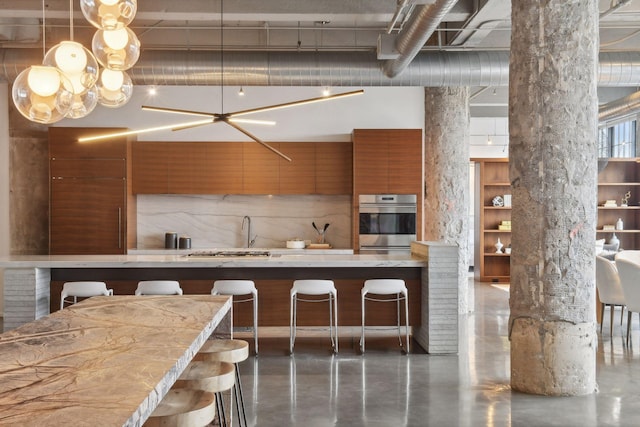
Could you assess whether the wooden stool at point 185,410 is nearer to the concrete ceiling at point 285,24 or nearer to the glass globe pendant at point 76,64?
the glass globe pendant at point 76,64

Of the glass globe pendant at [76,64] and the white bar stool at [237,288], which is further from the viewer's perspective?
the white bar stool at [237,288]

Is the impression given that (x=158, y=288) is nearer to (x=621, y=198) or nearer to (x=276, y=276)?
(x=276, y=276)

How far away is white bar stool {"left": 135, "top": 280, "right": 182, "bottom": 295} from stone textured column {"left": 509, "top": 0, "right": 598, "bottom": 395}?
345 centimetres

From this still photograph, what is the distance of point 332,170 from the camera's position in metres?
9.18

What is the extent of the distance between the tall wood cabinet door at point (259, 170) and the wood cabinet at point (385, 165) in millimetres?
1226

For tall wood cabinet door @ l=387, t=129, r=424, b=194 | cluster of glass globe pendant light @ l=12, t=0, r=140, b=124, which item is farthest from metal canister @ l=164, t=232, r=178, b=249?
cluster of glass globe pendant light @ l=12, t=0, r=140, b=124

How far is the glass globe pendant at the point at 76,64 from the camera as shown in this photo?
3568 mm

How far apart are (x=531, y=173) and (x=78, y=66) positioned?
10.9 ft

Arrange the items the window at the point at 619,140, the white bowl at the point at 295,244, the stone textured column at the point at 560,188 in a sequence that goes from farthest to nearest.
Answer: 1. the window at the point at 619,140
2. the white bowl at the point at 295,244
3. the stone textured column at the point at 560,188

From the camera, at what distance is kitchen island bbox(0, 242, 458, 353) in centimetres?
629

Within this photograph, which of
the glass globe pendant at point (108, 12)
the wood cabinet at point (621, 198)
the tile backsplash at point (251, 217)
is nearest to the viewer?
the glass globe pendant at point (108, 12)

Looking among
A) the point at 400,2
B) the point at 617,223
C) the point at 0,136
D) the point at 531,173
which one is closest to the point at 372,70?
the point at 400,2

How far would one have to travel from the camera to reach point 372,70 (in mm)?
7355

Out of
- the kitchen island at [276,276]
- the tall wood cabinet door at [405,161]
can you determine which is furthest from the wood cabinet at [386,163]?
the kitchen island at [276,276]
